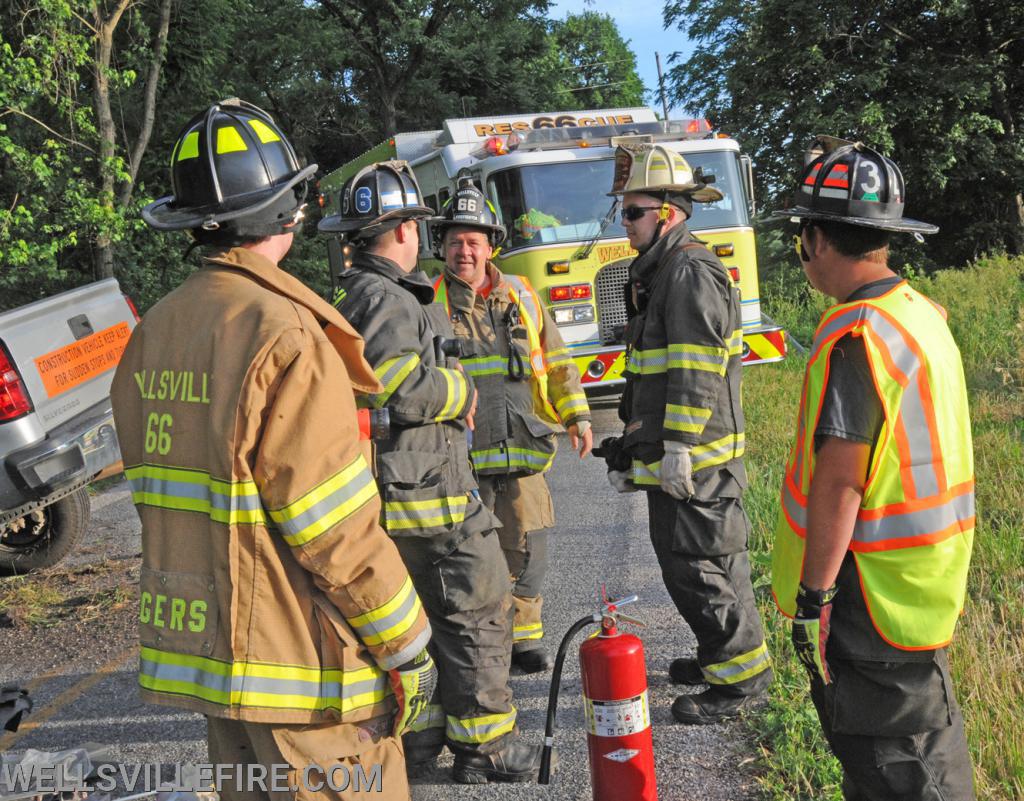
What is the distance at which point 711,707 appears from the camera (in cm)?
381

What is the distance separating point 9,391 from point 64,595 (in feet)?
4.01

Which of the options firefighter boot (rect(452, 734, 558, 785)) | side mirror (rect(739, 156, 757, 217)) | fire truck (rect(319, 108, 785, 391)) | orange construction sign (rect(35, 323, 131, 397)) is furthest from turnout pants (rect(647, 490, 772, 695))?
side mirror (rect(739, 156, 757, 217))

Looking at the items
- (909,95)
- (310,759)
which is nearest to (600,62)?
(909,95)

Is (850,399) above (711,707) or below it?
above

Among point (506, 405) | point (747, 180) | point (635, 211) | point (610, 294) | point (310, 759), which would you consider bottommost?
point (610, 294)

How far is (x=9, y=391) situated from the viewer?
573 cm

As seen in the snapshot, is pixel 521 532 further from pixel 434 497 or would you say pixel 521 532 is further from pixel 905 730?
pixel 905 730

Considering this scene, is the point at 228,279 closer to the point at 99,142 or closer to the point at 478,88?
the point at 99,142

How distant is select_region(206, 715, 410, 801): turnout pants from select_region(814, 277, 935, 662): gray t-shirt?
42.3 inches

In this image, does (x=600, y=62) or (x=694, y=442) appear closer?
(x=694, y=442)

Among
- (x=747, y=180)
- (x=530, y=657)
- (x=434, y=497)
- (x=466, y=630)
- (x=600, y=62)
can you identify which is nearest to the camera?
(x=434, y=497)

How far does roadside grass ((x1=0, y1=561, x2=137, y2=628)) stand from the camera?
5543mm

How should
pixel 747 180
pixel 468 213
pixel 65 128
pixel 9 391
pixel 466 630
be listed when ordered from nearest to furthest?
pixel 466 630, pixel 468 213, pixel 9 391, pixel 747 180, pixel 65 128

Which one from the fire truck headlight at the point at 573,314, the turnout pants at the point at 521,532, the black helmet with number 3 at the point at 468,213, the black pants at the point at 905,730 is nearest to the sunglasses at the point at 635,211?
the black helmet with number 3 at the point at 468,213
